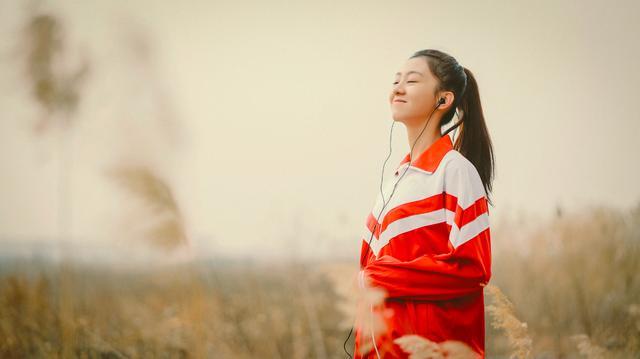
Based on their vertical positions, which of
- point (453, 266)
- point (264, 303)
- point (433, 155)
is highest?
point (433, 155)

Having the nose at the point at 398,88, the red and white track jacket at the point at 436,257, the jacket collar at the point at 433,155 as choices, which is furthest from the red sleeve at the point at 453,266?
the nose at the point at 398,88

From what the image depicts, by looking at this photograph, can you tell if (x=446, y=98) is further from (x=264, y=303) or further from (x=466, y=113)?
(x=264, y=303)

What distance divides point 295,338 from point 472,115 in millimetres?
1464

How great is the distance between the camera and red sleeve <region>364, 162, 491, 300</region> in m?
1.19

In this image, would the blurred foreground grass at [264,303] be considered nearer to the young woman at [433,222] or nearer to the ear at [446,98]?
the young woman at [433,222]

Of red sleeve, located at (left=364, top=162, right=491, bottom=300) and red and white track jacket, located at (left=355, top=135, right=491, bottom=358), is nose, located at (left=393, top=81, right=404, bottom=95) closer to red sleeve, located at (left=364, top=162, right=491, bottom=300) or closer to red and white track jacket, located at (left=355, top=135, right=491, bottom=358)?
red and white track jacket, located at (left=355, top=135, right=491, bottom=358)

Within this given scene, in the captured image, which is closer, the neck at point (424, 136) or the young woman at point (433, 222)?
the young woman at point (433, 222)

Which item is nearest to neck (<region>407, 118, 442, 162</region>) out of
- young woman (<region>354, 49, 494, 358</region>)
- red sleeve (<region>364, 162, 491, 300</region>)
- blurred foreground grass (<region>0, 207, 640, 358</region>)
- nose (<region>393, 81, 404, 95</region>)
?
young woman (<region>354, 49, 494, 358</region>)

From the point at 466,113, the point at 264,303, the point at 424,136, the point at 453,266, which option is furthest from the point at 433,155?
the point at 264,303

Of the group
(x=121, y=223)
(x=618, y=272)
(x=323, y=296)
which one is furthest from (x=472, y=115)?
(x=323, y=296)

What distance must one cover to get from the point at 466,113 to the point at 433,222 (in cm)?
39

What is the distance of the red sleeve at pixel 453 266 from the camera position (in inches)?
47.0

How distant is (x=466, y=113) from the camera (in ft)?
4.95

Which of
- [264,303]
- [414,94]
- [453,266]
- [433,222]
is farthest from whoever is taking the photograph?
[264,303]
